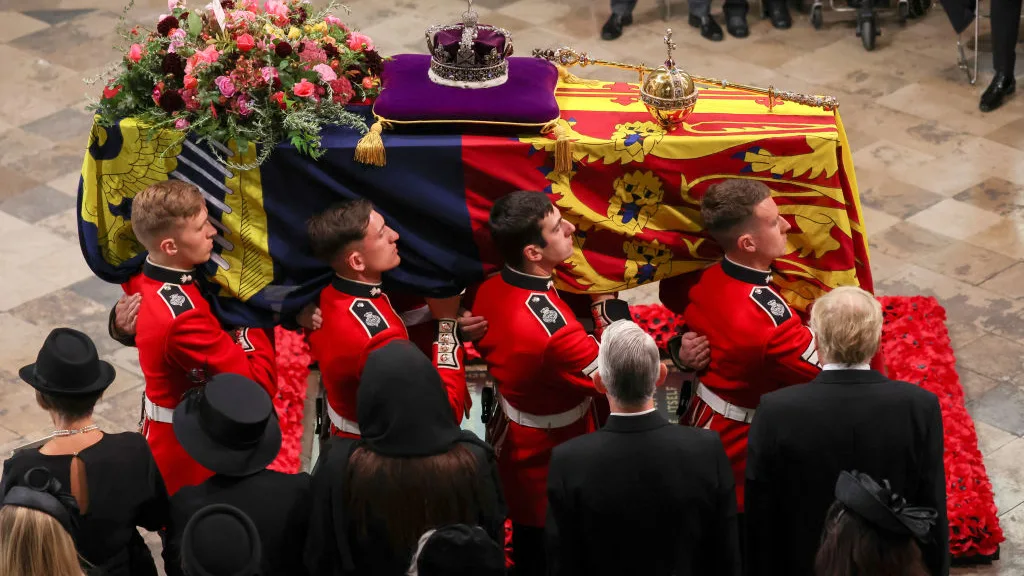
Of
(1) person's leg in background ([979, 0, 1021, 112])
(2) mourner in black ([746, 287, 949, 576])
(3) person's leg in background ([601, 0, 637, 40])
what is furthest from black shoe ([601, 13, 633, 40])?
(2) mourner in black ([746, 287, 949, 576])

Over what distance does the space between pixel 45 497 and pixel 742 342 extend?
6.78 ft

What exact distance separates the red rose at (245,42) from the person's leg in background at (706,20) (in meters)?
5.10

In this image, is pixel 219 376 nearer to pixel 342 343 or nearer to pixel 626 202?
pixel 342 343

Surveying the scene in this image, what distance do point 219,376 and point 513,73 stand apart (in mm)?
1697

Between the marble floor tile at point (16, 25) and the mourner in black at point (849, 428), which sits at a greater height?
the mourner in black at point (849, 428)

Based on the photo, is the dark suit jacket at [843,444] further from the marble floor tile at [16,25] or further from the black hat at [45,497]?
the marble floor tile at [16,25]

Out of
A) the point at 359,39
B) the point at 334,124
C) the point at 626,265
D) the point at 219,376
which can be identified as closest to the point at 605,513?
the point at 219,376

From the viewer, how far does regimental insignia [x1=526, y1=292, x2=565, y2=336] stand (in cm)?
414

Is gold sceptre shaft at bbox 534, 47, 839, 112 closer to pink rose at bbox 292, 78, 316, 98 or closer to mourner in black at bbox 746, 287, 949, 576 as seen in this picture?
pink rose at bbox 292, 78, 316, 98

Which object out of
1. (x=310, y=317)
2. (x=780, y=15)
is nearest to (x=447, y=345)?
(x=310, y=317)

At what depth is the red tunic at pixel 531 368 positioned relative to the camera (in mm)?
4133

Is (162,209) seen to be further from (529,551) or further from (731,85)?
(731,85)

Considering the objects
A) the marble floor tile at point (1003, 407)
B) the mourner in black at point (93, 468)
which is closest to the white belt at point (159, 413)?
the mourner in black at point (93, 468)

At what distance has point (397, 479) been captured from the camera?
334 cm
